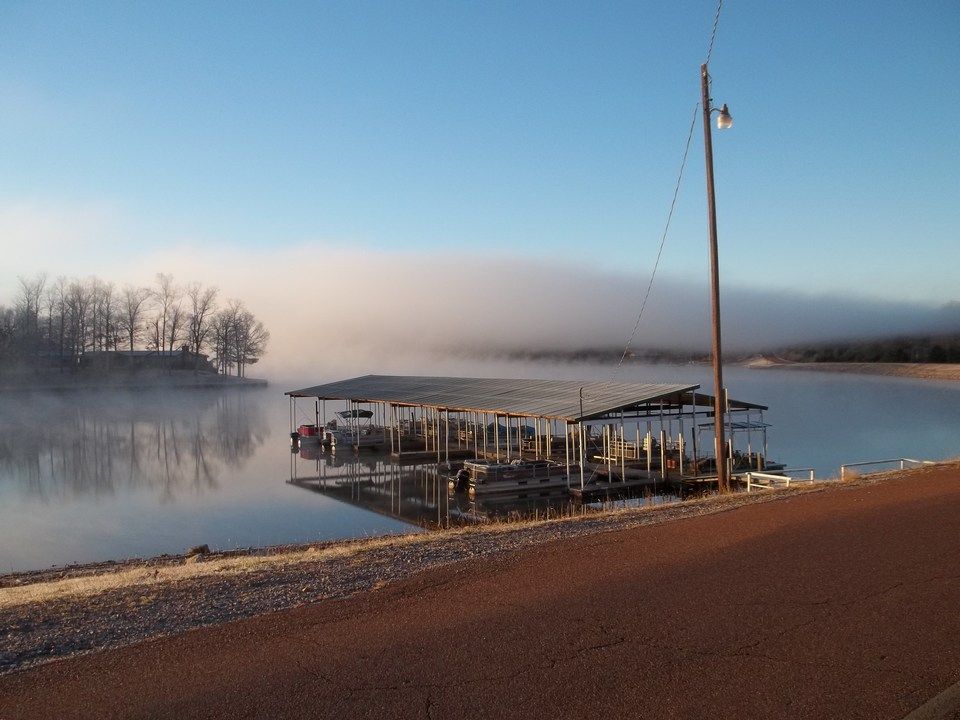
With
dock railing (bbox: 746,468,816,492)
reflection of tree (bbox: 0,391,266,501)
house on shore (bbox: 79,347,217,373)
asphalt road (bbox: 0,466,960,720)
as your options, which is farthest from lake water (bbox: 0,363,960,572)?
house on shore (bbox: 79,347,217,373)

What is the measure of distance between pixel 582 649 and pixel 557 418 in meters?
19.4

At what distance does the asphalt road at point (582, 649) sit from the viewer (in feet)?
15.4

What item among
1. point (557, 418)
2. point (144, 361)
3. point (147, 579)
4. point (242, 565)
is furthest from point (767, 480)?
point (144, 361)

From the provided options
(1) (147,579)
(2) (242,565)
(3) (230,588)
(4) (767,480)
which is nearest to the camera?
(3) (230,588)

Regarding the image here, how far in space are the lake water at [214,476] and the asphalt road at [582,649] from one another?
1370 centimetres

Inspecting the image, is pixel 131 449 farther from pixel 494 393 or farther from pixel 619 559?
pixel 619 559

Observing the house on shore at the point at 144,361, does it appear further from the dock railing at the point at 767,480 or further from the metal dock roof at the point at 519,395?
the dock railing at the point at 767,480

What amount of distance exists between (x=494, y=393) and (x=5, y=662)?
95.0ft

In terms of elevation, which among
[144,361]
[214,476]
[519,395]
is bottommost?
[214,476]

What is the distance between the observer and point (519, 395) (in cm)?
3244

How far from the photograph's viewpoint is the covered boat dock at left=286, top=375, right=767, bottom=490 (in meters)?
26.8

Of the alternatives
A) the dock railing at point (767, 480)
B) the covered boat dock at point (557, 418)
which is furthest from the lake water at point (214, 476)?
the dock railing at point (767, 480)

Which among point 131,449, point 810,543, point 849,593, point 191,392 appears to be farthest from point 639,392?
point 191,392

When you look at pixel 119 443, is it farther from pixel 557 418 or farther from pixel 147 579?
pixel 147 579
